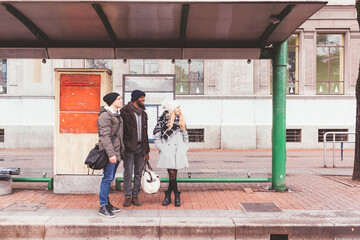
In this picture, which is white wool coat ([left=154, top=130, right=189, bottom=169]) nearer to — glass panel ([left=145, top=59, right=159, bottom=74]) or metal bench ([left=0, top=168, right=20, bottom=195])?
metal bench ([left=0, top=168, right=20, bottom=195])

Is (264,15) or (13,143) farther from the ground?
(264,15)

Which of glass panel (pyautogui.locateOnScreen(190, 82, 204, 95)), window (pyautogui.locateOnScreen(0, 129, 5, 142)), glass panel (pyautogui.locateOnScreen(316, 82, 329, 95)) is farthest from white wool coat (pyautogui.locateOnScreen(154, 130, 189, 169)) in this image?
glass panel (pyautogui.locateOnScreen(316, 82, 329, 95))

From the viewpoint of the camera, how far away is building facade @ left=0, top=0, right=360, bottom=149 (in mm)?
15141

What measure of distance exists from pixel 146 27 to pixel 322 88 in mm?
12483

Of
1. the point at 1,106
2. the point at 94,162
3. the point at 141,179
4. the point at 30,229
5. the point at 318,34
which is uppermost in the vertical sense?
the point at 318,34

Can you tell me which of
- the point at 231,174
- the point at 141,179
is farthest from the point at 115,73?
the point at 141,179

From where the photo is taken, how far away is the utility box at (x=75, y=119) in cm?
621

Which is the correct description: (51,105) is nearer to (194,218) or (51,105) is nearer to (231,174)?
(231,174)

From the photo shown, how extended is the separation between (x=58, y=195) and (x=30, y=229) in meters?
1.70

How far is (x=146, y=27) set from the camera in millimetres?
5930

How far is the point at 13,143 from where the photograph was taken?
15.0 m

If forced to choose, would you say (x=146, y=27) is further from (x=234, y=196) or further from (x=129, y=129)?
(x=234, y=196)

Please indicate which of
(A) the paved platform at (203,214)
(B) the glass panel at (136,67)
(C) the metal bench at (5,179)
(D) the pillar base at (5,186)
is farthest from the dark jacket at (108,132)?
(B) the glass panel at (136,67)

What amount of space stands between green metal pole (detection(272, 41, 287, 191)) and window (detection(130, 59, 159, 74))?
973 centimetres
